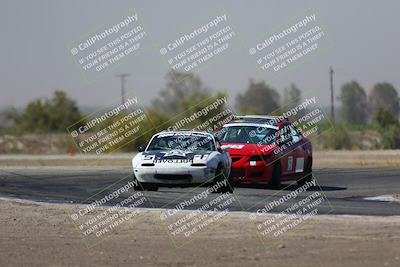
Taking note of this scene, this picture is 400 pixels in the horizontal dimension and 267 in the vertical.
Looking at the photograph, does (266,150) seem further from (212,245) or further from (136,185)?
(212,245)

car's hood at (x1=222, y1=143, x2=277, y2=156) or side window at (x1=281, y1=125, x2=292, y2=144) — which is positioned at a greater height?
car's hood at (x1=222, y1=143, x2=277, y2=156)

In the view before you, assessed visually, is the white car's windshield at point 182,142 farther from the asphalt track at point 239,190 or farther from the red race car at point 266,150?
the red race car at point 266,150

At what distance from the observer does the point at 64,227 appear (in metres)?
15.3

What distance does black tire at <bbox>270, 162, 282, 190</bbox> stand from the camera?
72.4 feet

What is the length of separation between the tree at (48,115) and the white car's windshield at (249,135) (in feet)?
183

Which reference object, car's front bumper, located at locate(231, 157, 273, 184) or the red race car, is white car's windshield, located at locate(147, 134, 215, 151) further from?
car's front bumper, located at locate(231, 157, 273, 184)

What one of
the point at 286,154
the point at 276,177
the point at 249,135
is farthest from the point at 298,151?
the point at 276,177

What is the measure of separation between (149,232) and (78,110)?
66.4m

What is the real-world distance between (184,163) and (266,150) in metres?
3.25

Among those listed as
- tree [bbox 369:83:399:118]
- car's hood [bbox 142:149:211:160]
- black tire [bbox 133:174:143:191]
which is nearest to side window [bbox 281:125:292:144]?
car's hood [bbox 142:149:211:160]

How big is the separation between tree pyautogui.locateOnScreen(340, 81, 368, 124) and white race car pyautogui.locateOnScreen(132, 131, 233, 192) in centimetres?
10178

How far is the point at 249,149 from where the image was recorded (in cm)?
2203

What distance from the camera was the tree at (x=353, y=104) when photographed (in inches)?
4788
